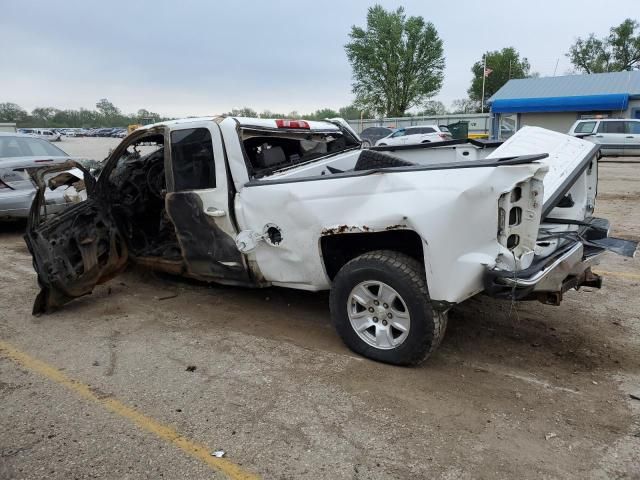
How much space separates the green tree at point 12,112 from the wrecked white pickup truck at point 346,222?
253 ft

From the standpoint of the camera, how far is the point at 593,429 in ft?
9.24

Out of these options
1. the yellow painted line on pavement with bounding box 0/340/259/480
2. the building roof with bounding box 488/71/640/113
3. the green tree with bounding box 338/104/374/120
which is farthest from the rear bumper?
the green tree with bounding box 338/104/374/120

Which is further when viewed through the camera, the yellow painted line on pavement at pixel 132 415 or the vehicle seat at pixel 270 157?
the vehicle seat at pixel 270 157

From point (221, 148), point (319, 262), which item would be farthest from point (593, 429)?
point (221, 148)

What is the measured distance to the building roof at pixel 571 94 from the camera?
30344 mm

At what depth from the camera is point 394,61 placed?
53125 mm

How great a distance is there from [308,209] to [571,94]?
34101mm

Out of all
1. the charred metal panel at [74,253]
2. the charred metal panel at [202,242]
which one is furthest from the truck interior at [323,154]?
the charred metal panel at [74,253]

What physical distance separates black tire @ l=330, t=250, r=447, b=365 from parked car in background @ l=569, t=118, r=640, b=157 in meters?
19.7

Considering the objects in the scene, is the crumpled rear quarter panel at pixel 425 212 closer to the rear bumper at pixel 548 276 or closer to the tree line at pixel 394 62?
the rear bumper at pixel 548 276

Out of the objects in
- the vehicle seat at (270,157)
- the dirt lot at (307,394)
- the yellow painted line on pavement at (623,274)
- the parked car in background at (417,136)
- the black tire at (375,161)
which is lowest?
the yellow painted line on pavement at (623,274)

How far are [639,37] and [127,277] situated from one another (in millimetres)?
70972

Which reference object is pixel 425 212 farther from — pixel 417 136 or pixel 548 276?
pixel 417 136

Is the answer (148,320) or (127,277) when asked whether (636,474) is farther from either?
(127,277)
